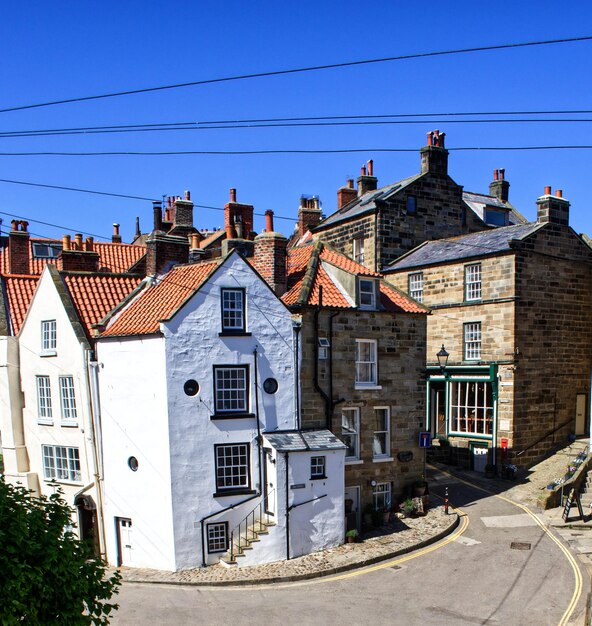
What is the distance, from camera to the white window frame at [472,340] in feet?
105

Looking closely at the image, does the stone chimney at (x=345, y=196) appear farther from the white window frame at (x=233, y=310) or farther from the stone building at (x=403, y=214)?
the white window frame at (x=233, y=310)

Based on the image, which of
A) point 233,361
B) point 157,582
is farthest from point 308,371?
point 157,582

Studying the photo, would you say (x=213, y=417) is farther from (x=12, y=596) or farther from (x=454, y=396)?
(x=454, y=396)

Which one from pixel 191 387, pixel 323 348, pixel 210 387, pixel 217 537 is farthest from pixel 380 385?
pixel 217 537

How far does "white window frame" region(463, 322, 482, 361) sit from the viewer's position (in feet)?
105

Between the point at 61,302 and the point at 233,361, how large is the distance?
26.6ft

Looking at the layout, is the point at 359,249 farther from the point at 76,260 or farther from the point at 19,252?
the point at 19,252

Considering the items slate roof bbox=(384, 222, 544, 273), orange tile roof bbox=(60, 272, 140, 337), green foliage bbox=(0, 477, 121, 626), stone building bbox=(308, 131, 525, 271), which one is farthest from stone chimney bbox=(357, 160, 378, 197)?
green foliage bbox=(0, 477, 121, 626)

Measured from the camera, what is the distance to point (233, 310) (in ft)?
→ 74.1

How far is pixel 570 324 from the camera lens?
32812mm

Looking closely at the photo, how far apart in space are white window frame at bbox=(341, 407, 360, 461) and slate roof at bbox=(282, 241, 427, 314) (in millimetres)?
4437

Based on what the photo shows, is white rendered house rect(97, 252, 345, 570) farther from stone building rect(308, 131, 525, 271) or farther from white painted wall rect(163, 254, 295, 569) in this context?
stone building rect(308, 131, 525, 271)

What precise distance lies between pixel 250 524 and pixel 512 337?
16302 mm

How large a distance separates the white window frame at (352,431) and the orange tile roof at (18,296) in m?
15.3
